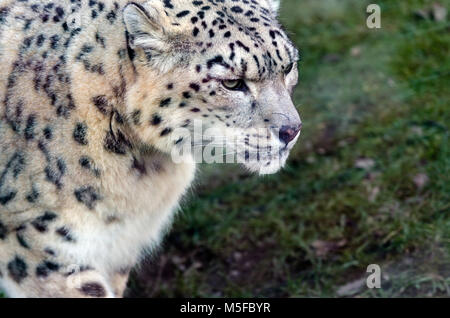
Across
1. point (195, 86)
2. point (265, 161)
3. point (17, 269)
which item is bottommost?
point (17, 269)

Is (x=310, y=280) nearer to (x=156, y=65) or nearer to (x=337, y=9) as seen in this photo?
(x=156, y=65)

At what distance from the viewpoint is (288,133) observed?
4.40 metres

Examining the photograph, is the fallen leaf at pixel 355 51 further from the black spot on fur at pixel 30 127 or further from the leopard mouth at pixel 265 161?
the black spot on fur at pixel 30 127

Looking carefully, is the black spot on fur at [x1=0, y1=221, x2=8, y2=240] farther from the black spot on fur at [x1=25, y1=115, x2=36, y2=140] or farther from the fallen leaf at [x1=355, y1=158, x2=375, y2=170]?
the fallen leaf at [x1=355, y1=158, x2=375, y2=170]

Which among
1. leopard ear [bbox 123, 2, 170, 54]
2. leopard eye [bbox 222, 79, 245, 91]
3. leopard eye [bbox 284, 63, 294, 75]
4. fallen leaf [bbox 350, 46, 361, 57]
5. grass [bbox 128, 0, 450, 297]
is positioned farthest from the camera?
fallen leaf [bbox 350, 46, 361, 57]

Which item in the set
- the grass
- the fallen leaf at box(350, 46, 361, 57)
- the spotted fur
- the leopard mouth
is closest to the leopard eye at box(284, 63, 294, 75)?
the spotted fur

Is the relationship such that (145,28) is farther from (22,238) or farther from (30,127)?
(22,238)

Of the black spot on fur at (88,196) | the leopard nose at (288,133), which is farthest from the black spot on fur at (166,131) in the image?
the leopard nose at (288,133)

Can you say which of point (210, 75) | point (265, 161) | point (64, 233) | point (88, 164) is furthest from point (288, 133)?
point (64, 233)

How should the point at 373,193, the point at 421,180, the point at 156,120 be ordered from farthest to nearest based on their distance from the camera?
the point at 373,193 → the point at 421,180 → the point at 156,120

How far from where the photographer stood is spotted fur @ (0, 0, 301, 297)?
4309 millimetres

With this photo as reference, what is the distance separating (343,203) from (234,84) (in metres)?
2.87

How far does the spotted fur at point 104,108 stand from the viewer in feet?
14.1
